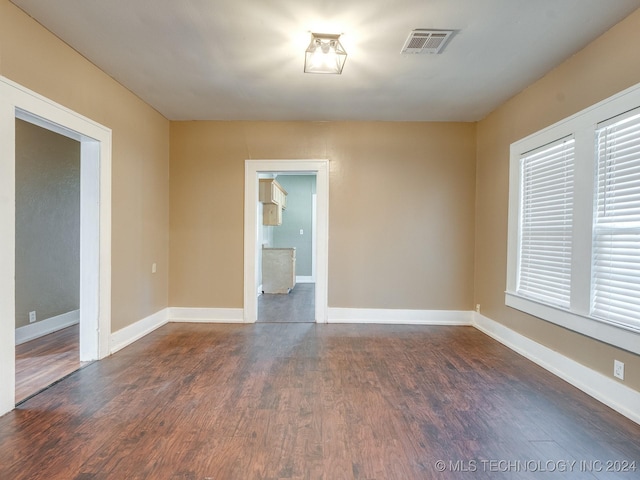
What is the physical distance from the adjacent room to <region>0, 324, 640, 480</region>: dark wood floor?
0.02 meters

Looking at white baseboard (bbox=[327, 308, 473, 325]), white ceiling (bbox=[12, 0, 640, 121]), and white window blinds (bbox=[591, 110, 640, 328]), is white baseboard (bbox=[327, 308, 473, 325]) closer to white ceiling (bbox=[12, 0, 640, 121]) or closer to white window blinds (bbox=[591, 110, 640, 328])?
white window blinds (bbox=[591, 110, 640, 328])

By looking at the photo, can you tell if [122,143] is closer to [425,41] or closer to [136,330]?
[136,330]

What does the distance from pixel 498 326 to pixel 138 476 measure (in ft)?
11.8

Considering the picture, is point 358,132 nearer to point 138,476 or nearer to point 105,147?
point 105,147

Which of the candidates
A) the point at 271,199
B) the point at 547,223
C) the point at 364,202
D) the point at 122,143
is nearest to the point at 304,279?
the point at 271,199

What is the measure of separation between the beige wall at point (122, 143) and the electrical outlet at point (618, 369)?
4.21 metres

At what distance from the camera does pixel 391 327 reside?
4164 mm

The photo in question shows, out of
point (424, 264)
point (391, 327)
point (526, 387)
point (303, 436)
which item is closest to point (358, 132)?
point (424, 264)

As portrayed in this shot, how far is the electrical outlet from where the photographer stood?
2.21 meters

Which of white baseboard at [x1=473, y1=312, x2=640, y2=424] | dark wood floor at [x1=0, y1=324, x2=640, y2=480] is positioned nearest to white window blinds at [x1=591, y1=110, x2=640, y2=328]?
white baseboard at [x1=473, y1=312, x2=640, y2=424]

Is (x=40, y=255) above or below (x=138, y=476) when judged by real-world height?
above

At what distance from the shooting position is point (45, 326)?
3.78 meters

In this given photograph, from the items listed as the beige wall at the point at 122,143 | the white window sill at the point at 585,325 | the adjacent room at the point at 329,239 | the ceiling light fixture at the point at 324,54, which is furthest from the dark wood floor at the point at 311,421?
the ceiling light fixture at the point at 324,54

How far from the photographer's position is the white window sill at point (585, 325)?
7.03 feet
